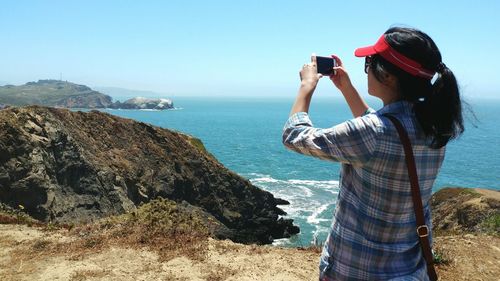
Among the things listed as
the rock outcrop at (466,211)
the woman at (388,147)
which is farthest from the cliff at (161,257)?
the rock outcrop at (466,211)

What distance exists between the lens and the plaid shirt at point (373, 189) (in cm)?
235

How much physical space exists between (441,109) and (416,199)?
20.6 inches

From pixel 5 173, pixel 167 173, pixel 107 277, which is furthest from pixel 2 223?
pixel 167 173

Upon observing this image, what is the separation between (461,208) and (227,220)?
72.2 ft

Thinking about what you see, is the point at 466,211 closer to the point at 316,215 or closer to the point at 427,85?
the point at 427,85

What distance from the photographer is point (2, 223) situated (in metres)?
11.3

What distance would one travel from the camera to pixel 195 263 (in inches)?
335

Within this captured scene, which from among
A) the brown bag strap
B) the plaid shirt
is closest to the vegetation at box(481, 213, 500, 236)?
the brown bag strap

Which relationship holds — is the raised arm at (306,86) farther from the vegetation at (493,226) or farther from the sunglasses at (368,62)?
the vegetation at (493,226)

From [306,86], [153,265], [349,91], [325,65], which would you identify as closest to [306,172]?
[153,265]

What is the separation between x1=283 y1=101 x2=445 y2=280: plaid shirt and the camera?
92.4 inches

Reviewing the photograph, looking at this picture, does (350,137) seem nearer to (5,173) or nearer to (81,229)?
(81,229)

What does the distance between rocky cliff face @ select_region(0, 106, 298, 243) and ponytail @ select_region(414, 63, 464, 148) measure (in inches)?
856

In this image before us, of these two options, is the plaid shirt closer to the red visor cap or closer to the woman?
the woman
